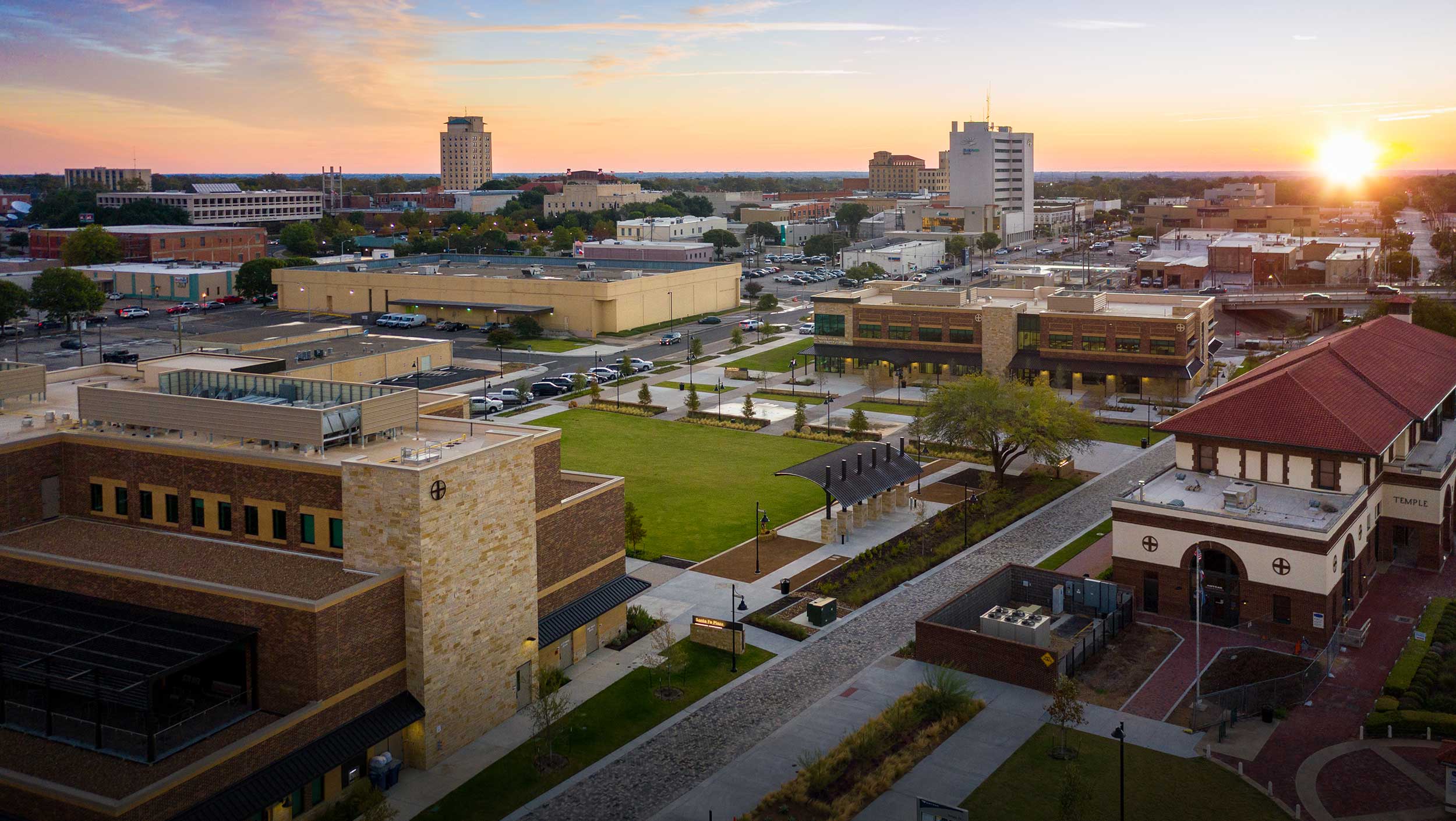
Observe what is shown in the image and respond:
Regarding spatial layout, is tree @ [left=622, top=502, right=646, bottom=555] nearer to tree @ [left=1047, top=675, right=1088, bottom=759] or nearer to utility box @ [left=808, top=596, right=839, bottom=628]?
utility box @ [left=808, top=596, right=839, bottom=628]

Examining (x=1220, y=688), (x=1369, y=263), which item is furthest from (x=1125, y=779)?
(x=1369, y=263)

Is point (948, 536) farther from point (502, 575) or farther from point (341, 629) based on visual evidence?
point (341, 629)

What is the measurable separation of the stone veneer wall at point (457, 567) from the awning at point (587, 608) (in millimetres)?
1550

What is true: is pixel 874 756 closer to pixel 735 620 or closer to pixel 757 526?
pixel 735 620

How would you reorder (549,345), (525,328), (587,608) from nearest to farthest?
(587,608), (549,345), (525,328)

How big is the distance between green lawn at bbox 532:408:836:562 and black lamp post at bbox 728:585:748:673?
16.6 ft

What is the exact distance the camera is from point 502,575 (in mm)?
33219

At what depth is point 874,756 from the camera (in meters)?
31.8

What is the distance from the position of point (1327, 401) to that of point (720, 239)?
5584 inches

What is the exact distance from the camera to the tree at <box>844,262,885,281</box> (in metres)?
146

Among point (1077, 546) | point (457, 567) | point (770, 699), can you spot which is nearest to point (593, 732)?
point (770, 699)

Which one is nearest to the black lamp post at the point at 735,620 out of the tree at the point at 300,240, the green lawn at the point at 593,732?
the green lawn at the point at 593,732

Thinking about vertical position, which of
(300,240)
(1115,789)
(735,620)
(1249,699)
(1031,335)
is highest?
(300,240)

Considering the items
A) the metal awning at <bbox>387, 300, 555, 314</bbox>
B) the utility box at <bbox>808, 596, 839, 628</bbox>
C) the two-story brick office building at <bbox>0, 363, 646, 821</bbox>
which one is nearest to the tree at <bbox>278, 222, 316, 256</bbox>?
the metal awning at <bbox>387, 300, 555, 314</bbox>
